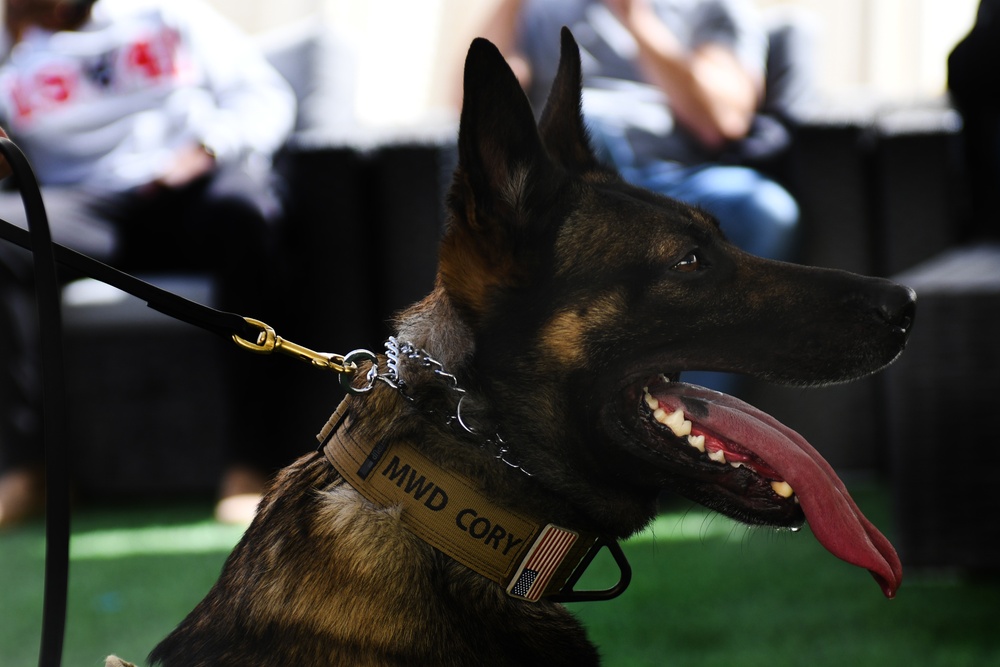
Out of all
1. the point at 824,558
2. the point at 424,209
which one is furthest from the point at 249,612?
the point at 424,209

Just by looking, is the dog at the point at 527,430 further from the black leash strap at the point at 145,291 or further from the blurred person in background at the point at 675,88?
the blurred person in background at the point at 675,88

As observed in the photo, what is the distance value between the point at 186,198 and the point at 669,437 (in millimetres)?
A: 2736

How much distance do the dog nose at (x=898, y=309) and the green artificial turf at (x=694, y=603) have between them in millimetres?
810

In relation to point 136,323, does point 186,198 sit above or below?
above

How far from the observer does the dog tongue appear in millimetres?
A: 1446

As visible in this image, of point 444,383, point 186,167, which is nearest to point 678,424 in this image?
point 444,383

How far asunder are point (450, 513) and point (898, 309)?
70cm

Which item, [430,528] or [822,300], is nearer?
[430,528]

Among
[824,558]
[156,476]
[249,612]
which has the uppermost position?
[249,612]

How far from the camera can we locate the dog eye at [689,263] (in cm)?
150

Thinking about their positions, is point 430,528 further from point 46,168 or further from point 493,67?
point 46,168

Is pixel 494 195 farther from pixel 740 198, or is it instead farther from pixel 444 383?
pixel 740 198

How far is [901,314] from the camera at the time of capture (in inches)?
59.0

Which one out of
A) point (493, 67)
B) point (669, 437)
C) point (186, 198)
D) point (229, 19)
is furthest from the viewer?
point (229, 19)
